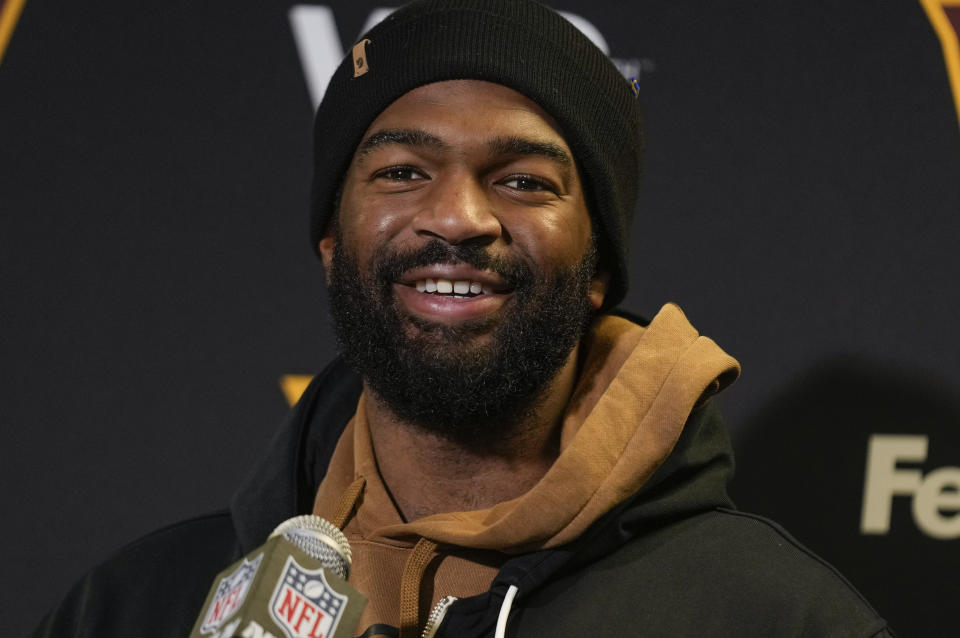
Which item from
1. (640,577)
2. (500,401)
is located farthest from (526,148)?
(640,577)

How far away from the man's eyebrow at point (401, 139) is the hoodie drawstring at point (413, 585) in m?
0.40

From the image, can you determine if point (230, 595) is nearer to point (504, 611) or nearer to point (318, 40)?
point (504, 611)

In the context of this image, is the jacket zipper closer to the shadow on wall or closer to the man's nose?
the man's nose

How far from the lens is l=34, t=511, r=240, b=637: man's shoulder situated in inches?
50.6

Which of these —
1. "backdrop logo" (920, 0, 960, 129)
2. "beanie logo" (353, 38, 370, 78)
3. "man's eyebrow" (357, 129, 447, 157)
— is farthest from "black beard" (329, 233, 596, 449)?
"backdrop logo" (920, 0, 960, 129)

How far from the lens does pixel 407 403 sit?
1.23 metres

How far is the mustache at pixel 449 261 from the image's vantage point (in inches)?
45.9

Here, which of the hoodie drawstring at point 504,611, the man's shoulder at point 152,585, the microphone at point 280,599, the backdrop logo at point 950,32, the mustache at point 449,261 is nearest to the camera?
the microphone at point 280,599

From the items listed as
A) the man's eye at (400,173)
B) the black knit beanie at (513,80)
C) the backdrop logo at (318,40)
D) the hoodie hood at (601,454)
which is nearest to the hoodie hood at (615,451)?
the hoodie hood at (601,454)

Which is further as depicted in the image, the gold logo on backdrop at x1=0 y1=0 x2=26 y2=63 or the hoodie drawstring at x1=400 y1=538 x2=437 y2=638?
the gold logo on backdrop at x1=0 y1=0 x2=26 y2=63

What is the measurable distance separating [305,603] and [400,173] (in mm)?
575

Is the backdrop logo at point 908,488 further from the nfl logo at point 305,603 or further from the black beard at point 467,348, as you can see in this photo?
the nfl logo at point 305,603

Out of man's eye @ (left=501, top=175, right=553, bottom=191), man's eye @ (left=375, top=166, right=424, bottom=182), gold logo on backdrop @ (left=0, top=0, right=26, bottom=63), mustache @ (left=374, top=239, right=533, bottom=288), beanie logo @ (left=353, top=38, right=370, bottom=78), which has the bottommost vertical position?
mustache @ (left=374, top=239, right=533, bottom=288)

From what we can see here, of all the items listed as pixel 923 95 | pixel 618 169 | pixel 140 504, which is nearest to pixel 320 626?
pixel 618 169
